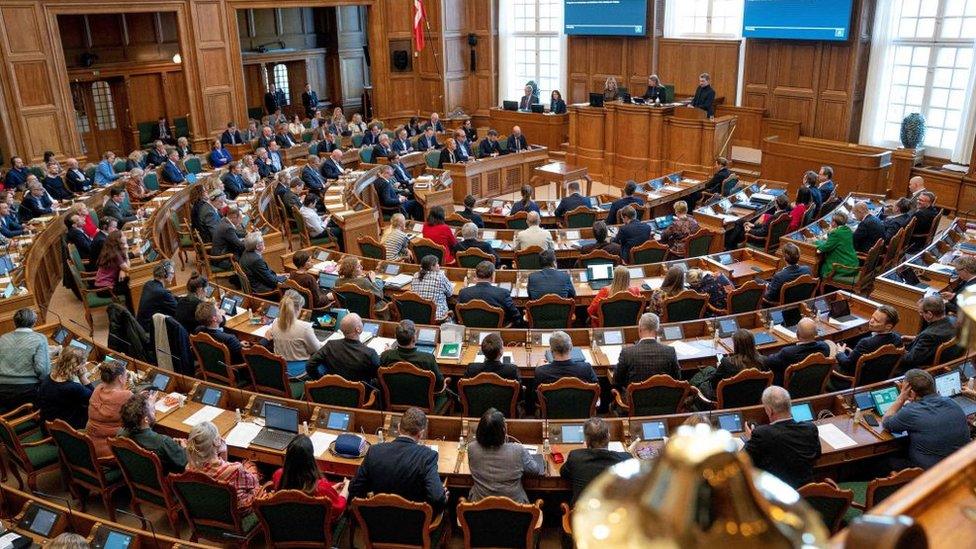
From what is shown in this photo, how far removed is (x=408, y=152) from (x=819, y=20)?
8554 millimetres

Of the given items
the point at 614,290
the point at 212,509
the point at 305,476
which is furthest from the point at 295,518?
the point at 614,290

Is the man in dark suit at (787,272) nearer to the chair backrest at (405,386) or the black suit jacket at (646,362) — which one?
the black suit jacket at (646,362)

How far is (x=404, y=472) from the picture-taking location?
4.80m

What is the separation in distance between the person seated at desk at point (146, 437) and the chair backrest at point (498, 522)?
2.07 m

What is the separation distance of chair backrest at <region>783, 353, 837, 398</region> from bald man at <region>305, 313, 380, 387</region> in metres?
3.38

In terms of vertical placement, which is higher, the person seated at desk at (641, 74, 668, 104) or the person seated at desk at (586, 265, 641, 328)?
the person seated at desk at (641, 74, 668, 104)

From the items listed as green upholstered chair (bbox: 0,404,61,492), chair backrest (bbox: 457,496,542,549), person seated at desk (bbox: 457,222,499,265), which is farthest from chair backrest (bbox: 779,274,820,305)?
green upholstered chair (bbox: 0,404,61,492)

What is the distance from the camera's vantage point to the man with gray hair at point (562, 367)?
6.18m

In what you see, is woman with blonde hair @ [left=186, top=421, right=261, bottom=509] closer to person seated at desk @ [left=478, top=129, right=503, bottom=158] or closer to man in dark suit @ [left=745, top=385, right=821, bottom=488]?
man in dark suit @ [left=745, top=385, right=821, bottom=488]

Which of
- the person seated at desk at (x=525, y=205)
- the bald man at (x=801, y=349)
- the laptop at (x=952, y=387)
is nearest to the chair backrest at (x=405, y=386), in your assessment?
the bald man at (x=801, y=349)

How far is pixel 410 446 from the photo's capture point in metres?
4.88

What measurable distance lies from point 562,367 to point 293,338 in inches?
97.9

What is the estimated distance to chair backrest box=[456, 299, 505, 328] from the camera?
25.7 ft

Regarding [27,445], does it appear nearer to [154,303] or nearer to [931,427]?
[154,303]
